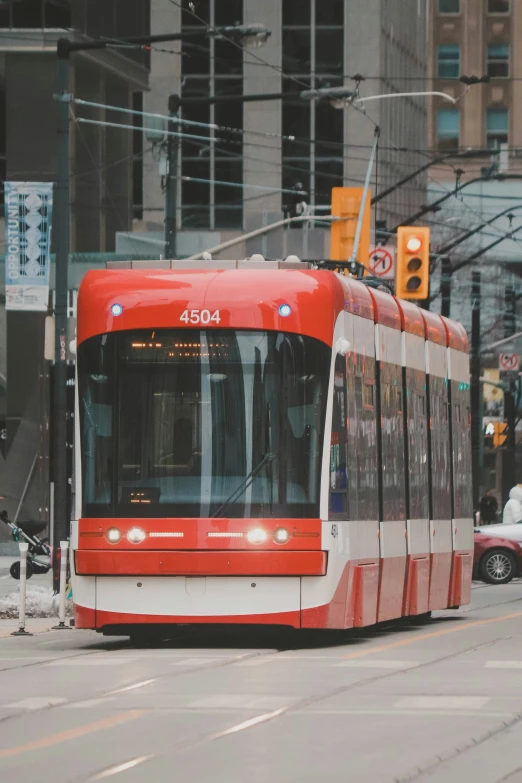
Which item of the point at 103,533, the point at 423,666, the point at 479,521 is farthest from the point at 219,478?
the point at 479,521

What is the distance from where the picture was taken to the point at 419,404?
21.0 meters

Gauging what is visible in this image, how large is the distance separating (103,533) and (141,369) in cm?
143

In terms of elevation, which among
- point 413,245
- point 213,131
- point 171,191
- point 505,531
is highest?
point 213,131

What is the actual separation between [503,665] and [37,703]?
472 centimetres

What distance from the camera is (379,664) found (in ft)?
52.3

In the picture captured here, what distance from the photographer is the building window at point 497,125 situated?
131m

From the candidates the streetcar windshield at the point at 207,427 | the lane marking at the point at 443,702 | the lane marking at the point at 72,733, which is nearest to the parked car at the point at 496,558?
the streetcar windshield at the point at 207,427

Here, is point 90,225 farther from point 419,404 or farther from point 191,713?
point 191,713

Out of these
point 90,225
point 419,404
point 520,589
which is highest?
point 90,225

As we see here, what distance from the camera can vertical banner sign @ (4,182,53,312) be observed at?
2855 cm

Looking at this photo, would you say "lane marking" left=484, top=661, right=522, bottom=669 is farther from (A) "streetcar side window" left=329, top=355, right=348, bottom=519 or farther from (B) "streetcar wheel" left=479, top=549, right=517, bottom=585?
(B) "streetcar wheel" left=479, top=549, right=517, bottom=585

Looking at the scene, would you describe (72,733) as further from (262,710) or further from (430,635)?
(430,635)

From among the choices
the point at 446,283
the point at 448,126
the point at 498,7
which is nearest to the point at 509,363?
the point at 446,283

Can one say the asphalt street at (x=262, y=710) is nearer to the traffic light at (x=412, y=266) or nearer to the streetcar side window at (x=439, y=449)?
the streetcar side window at (x=439, y=449)
